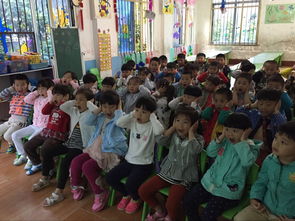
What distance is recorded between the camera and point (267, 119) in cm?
194

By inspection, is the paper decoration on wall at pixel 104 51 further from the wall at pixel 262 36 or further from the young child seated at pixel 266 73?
the wall at pixel 262 36

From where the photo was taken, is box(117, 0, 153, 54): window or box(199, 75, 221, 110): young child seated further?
box(117, 0, 153, 54): window

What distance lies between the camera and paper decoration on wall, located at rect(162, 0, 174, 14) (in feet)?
24.3

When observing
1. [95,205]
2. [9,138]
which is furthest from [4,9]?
[95,205]

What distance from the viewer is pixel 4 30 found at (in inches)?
159

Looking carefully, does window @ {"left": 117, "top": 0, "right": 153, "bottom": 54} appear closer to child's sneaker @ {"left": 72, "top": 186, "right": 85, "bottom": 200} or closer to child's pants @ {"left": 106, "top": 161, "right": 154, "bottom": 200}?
child's sneaker @ {"left": 72, "top": 186, "right": 85, "bottom": 200}

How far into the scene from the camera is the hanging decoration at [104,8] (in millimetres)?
5315

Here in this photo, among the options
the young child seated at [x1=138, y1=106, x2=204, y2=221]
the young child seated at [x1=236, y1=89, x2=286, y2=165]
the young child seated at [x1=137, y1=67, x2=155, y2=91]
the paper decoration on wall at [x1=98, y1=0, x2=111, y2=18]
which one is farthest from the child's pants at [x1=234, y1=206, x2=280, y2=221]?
the paper decoration on wall at [x1=98, y1=0, x2=111, y2=18]

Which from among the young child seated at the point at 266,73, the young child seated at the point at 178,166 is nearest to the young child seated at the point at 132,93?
the young child seated at the point at 178,166

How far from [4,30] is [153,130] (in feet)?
11.5

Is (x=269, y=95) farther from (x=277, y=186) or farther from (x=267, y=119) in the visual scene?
(x=277, y=186)

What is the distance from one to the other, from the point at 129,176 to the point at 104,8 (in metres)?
4.52

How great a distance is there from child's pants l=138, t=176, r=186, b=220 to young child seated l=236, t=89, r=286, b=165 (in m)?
0.71

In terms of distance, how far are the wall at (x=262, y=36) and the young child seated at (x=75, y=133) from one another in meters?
8.81
